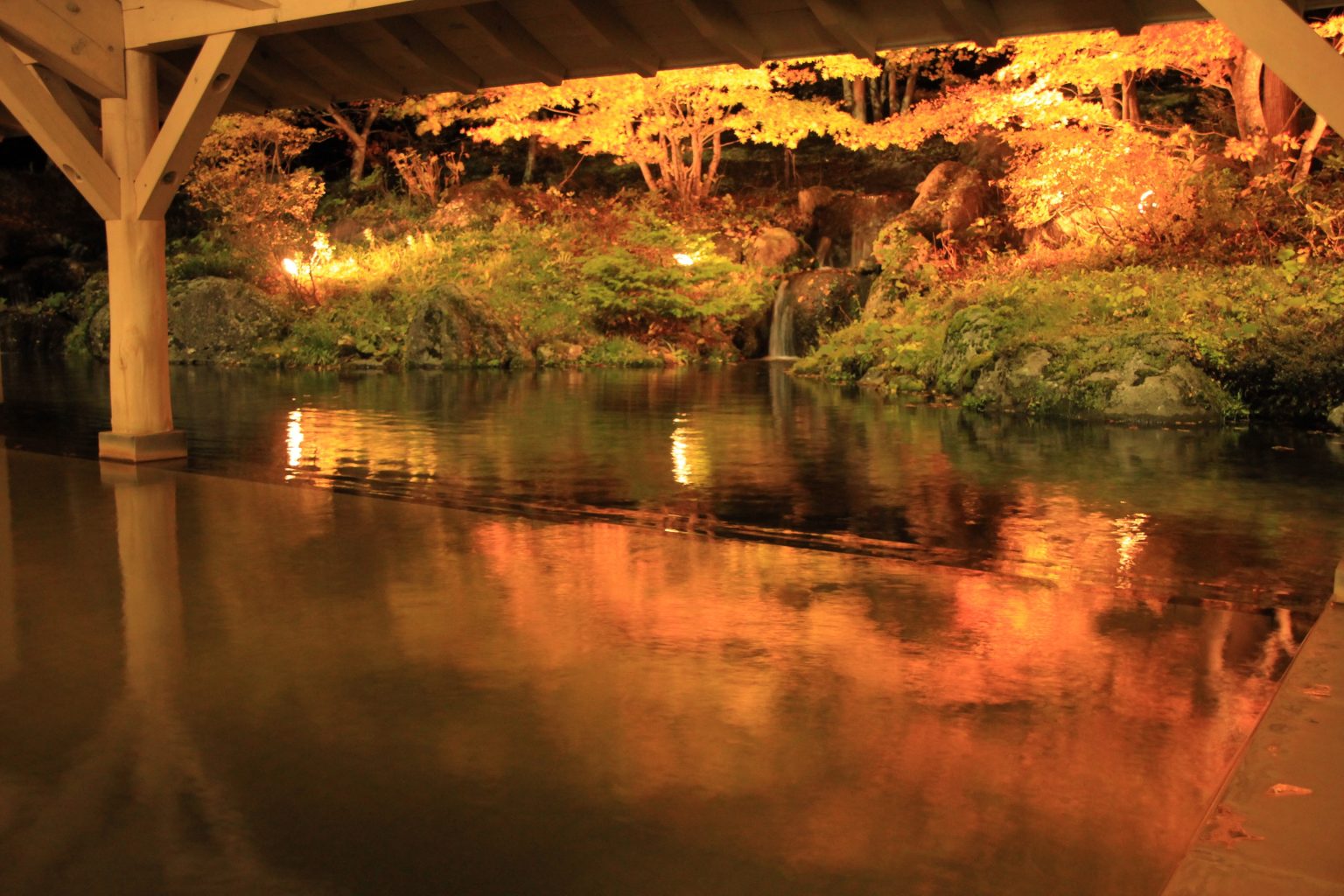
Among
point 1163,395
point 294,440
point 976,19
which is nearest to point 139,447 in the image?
point 294,440

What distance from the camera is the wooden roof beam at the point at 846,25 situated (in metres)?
7.62

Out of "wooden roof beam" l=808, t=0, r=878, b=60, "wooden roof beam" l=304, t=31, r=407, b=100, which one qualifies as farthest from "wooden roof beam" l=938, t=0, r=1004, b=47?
"wooden roof beam" l=304, t=31, r=407, b=100

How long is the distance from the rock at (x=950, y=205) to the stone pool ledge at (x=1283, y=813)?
17.2 meters

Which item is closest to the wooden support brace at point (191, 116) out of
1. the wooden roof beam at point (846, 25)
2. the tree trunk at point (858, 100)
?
the wooden roof beam at point (846, 25)

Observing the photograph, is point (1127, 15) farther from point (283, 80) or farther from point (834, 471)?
point (283, 80)

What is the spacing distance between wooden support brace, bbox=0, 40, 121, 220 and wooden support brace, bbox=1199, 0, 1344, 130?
731 cm

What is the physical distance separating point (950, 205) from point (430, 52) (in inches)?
516

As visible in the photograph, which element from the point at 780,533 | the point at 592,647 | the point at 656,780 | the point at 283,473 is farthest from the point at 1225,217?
the point at 656,780

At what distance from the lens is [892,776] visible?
11.5 ft

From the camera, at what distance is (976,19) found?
7434 mm

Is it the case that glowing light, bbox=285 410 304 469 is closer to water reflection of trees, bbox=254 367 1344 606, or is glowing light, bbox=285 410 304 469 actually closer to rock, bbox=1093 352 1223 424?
water reflection of trees, bbox=254 367 1344 606

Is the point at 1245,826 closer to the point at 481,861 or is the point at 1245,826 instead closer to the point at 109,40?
the point at 481,861

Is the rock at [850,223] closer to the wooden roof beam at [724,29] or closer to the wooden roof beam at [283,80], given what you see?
the wooden roof beam at [283,80]

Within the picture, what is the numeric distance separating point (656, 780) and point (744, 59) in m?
6.12
